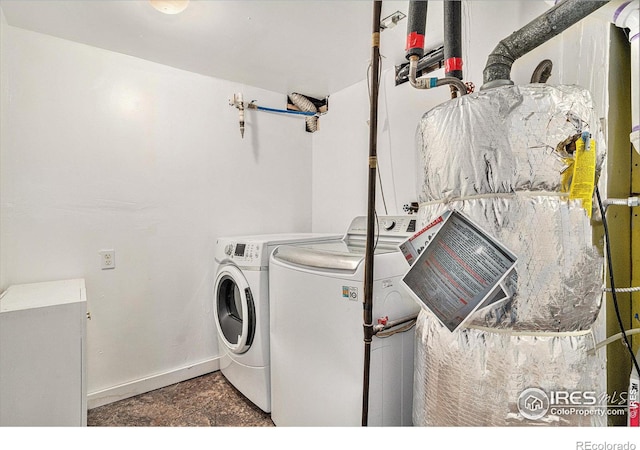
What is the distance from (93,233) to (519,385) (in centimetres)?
222

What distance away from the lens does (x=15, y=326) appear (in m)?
1.27

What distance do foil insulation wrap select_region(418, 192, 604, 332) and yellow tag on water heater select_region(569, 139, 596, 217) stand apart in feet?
0.12

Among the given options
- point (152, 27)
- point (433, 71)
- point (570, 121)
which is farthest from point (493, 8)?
point (152, 27)

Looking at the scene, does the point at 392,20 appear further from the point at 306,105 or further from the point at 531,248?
the point at 531,248

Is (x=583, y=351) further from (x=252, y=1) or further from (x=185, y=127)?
(x=185, y=127)

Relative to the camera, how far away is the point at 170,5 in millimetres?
1457

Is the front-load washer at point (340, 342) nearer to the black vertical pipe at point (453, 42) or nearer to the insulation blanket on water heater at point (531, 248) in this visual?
the insulation blanket on water heater at point (531, 248)

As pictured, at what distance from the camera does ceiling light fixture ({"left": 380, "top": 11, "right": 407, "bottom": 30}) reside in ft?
5.10

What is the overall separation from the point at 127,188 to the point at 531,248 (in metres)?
2.17

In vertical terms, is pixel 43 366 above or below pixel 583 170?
below

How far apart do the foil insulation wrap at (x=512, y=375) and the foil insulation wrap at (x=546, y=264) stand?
5cm
